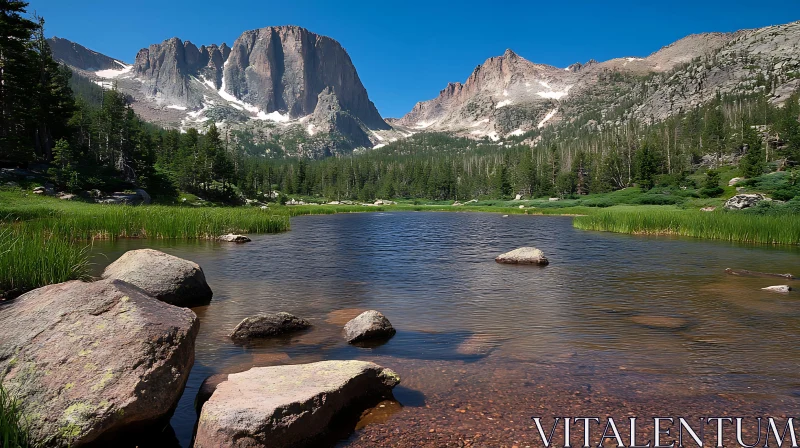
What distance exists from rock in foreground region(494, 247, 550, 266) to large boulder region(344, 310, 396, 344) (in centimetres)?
1421

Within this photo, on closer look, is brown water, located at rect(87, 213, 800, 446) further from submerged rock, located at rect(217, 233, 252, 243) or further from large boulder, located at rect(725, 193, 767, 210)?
large boulder, located at rect(725, 193, 767, 210)

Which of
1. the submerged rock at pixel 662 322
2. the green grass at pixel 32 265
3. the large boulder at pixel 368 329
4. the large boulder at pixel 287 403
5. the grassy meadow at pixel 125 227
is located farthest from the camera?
the submerged rock at pixel 662 322

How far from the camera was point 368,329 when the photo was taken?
413 inches

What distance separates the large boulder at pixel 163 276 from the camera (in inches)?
510

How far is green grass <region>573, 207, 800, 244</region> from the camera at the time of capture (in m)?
30.6

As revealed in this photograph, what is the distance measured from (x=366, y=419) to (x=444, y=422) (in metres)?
1.21

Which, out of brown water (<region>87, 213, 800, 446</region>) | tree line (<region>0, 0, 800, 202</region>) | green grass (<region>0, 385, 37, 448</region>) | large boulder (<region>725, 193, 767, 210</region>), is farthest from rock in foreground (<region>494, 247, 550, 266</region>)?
tree line (<region>0, 0, 800, 202</region>)

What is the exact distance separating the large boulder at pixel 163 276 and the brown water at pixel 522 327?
0.77 meters

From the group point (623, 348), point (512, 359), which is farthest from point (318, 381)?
point (623, 348)

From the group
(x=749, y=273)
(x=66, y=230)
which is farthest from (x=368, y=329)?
(x=66, y=230)

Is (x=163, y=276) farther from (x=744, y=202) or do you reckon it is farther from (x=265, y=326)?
(x=744, y=202)

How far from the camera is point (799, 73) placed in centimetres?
16838

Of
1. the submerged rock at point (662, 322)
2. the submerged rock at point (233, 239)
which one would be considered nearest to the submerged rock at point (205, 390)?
the submerged rock at point (662, 322)

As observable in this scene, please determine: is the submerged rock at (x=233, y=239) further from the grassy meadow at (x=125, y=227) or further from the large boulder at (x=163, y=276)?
the large boulder at (x=163, y=276)
